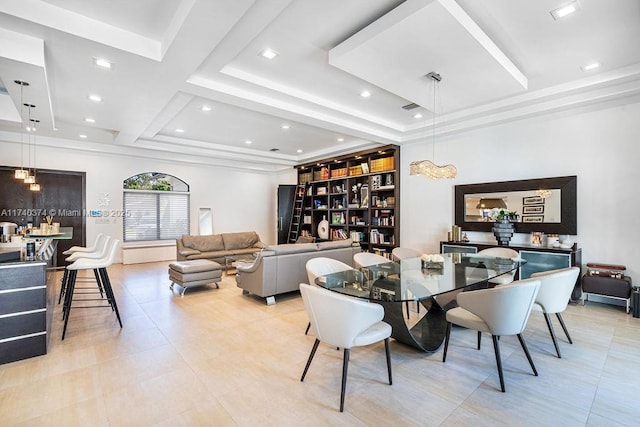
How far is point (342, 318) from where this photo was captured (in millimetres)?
2119

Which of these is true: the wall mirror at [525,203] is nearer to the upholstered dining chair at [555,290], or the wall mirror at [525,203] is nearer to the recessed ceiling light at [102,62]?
the upholstered dining chair at [555,290]

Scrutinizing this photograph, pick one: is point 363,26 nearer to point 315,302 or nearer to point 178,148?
point 315,302

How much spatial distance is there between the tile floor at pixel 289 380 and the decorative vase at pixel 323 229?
4.78 m

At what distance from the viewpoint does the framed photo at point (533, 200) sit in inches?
189

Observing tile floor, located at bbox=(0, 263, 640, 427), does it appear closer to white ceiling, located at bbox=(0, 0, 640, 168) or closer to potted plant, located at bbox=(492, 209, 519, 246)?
potted plant, located at bbox=(492, 209, 519, 246)

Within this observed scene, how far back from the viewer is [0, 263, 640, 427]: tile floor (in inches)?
79.7

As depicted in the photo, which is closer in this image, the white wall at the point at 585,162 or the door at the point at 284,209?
the white wall at the point at 585,162

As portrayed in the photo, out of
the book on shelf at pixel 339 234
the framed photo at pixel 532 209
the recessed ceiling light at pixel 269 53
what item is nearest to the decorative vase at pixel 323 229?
the book on shelf at pixel 339 234

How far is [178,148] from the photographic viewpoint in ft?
24.8

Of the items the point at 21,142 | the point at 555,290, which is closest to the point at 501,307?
the point at 555,290

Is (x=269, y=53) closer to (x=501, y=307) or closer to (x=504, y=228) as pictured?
(x=501, y=307)

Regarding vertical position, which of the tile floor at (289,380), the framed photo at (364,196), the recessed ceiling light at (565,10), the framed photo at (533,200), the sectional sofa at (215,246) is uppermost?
the recessed ceiling light at (565,10)

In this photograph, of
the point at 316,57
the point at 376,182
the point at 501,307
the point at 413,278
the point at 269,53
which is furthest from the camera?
the point at 376,182

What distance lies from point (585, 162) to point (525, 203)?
94 centimetres
